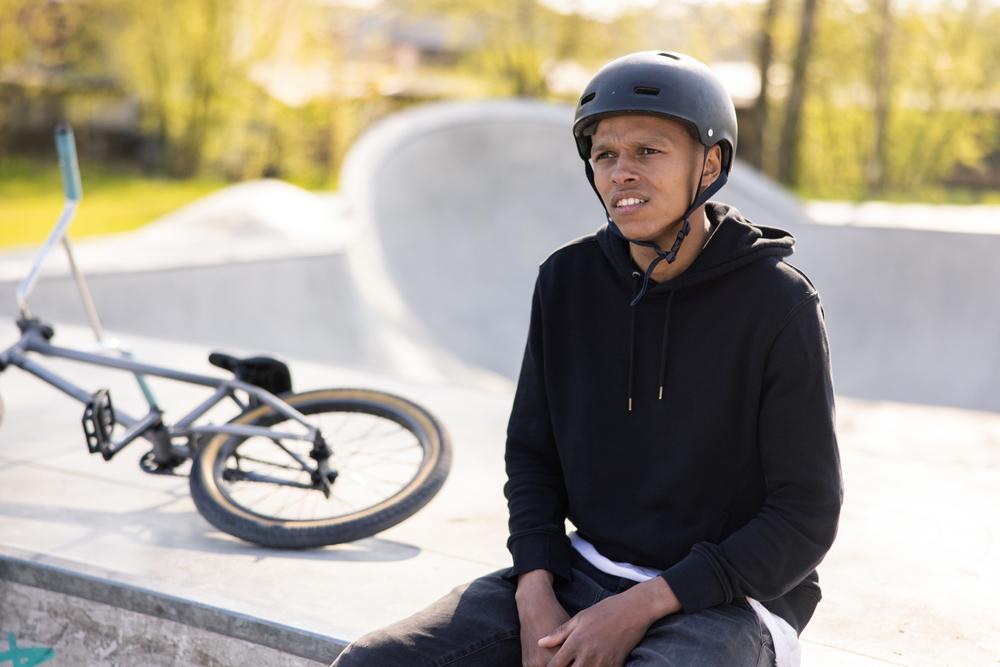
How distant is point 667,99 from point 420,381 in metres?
4.09

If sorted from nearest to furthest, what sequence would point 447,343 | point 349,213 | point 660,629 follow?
point 660,629 → point 447,343 → point 349,213

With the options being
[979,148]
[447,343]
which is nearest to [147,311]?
[447,343]

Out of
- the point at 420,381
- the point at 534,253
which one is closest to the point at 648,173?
the point at 420,381

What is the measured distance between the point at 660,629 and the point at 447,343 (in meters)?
8.05

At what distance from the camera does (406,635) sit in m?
2.04

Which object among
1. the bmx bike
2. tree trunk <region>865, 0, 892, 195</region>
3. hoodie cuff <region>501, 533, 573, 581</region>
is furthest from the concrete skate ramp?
tree trunk <region>865, 0, 892, 195</region>

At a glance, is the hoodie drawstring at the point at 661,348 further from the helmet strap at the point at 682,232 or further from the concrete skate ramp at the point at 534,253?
the concrete skate ramp at the point at 534,253

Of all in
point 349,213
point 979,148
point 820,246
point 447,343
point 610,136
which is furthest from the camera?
point 979,148

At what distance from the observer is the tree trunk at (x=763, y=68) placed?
22094mm

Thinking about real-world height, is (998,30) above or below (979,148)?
above

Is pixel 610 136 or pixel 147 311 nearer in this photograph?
pixel 610 136

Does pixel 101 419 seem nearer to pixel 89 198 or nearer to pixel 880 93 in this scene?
pixel 89 198

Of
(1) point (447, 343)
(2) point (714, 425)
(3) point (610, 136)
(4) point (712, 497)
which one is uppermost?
(3) point (610, 136)

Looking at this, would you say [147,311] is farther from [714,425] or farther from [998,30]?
[998,30]
